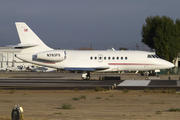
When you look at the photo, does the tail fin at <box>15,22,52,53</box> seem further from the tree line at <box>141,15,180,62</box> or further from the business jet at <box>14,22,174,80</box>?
the tree line at <box>141,15,180,62</box>

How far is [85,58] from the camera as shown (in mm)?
40000

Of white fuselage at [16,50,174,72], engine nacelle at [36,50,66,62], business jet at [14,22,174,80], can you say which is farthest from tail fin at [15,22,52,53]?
engine nacelle at [36,50,66,62]

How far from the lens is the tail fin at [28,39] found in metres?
40.1

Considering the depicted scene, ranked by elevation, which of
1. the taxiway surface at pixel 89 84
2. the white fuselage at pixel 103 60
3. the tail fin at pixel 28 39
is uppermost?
the tail fin at pixel 28 39

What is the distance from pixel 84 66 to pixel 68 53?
2792 mm

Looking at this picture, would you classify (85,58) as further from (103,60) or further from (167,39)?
(167,39)

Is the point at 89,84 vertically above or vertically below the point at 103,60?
below

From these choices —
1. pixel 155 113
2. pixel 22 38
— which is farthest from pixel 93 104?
pixel 22 38

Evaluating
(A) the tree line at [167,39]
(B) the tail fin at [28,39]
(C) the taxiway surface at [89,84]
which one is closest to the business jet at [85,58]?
(B) the tail fin at [28,39]

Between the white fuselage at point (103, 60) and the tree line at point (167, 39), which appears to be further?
the tree line at point (167, 39)

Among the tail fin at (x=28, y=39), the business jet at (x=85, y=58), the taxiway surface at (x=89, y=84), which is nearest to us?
the taxiway surface at (x=89, y=84)

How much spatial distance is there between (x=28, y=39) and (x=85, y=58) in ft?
26.3

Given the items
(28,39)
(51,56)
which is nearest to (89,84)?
(51,56)

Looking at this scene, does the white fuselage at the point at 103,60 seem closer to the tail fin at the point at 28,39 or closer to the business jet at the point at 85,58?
the business jet at the point at 85,58
